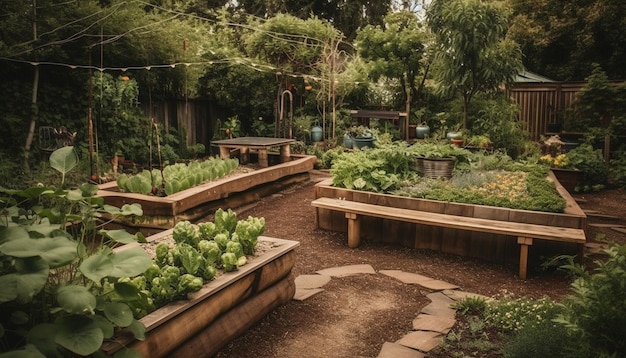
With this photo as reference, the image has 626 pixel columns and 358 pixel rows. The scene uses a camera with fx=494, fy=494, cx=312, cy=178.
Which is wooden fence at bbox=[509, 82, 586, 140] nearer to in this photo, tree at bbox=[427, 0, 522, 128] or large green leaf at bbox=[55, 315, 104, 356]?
tree at bbox=[427, 0, 522, 128]

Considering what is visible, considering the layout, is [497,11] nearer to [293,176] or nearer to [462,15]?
[462,15]

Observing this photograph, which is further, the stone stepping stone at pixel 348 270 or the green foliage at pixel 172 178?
the green foliage at pixel 172 178

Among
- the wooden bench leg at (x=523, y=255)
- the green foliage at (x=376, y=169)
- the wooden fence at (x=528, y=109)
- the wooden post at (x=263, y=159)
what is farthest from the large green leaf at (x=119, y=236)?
the wooden fence at (x=528, y=109)

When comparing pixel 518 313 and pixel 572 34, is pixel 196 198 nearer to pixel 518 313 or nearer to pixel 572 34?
pixel 518 313

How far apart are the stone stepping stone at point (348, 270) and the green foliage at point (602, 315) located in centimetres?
244

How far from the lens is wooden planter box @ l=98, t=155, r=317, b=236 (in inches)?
227

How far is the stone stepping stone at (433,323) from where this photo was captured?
11.2 feet

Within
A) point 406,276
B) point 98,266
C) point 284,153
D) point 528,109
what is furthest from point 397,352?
point 528,109

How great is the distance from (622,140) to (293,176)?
23.6 feet

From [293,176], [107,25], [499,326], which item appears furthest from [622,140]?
[107,25]

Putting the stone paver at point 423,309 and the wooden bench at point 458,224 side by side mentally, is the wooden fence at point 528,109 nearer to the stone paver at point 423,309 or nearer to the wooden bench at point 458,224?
the wooden bench at point 458,224

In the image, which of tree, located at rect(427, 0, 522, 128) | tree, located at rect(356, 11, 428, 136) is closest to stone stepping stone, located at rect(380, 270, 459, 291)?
tree, located at rect(427, 0, 522, 128)

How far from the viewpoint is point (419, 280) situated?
178 inches

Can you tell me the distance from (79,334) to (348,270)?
318 cm
